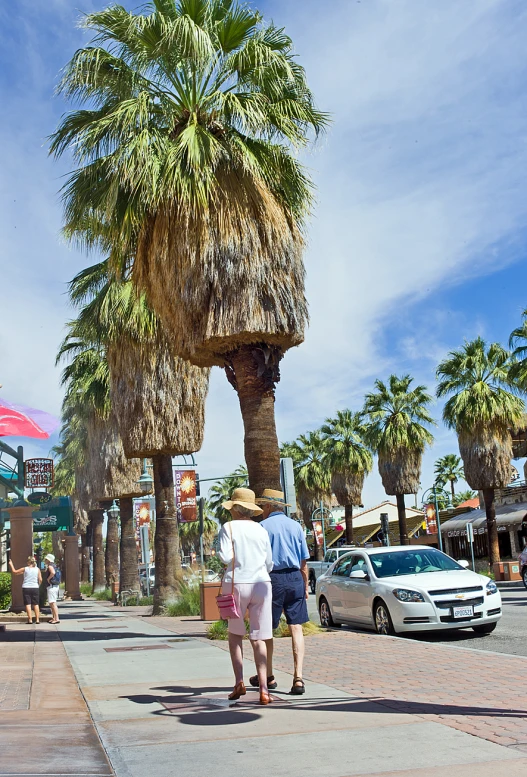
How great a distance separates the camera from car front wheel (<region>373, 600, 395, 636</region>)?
12.6 meters

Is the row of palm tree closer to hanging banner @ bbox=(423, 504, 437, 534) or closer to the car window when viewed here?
hanging banner @ bbox=(423, 504, 437, 534)

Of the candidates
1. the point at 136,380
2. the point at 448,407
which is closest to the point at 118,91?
the point at 136,380

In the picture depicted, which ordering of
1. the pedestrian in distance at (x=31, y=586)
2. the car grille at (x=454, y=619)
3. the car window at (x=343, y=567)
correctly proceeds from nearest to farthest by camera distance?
the car grille at (x=454, y=619) → the car window at (x=343, y=567) → the pedestrian in distance at (x=31, y=586)

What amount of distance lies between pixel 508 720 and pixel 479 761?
3.82ft

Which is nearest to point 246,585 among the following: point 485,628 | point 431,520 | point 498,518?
point 485,628

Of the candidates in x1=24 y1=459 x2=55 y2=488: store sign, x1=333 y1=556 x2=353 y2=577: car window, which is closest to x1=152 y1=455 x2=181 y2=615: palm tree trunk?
x1=24 y1=459 x2=55 y2=488: store sign

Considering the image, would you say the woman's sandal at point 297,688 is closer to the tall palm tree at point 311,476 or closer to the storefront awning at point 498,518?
the storefront awning at point 498,518

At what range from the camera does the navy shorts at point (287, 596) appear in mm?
7539

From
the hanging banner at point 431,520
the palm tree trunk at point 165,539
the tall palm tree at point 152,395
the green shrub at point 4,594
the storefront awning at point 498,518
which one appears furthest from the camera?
the hanging banner at point 431,520

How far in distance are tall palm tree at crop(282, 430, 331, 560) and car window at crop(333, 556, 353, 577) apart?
146ft

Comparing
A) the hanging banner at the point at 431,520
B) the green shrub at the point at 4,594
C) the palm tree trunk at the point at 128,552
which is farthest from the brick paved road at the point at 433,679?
the hanging banner at the point at 431,520

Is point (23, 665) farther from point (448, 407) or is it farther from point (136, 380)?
point (448, 407)

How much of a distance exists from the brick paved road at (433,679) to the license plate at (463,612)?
3.36 feet

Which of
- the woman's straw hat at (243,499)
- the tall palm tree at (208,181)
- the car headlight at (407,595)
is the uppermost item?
the tall palm tree at (208,181)
